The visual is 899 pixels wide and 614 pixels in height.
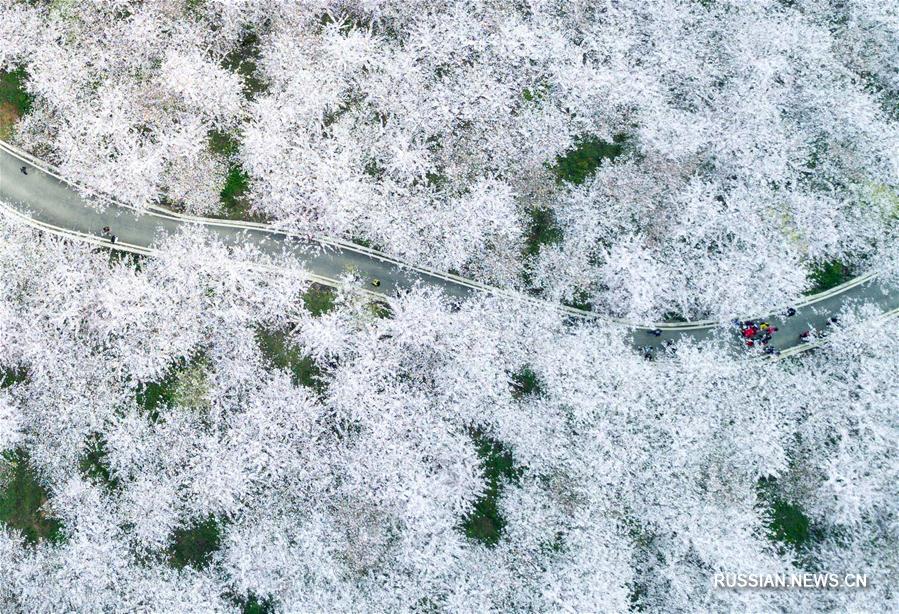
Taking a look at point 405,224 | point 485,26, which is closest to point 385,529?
point 405,224

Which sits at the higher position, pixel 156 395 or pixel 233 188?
pixel 233 188

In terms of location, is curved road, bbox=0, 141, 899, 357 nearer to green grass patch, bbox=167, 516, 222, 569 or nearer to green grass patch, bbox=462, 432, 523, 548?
green grass patch, bbox=462, 432, 523, 548

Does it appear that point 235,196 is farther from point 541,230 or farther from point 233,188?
point 541,230

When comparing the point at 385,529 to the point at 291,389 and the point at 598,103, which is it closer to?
the point at 291,389

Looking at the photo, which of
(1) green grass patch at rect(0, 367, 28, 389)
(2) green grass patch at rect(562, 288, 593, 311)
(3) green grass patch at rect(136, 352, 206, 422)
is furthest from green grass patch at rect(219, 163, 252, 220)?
(2) green grass patch at rect(562, 288, 593, 311)

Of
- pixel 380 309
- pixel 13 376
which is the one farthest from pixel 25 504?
pixel 380 309

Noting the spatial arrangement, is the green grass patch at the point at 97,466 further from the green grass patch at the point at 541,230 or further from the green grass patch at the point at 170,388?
the green grass patch at the point at 541,230

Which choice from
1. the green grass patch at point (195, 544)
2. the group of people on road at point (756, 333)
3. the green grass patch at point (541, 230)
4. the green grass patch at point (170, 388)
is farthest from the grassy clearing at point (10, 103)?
the group of people on road at point (756, 333)
